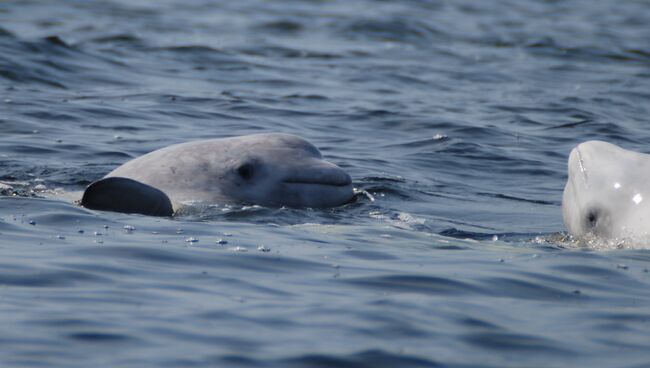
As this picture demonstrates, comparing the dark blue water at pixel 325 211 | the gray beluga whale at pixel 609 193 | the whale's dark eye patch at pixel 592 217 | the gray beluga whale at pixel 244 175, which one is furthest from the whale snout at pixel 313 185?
the whale's dark eye patch at pixel 592 217

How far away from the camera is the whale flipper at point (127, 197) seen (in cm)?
966

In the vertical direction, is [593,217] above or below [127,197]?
above

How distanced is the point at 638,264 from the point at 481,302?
1681 mm

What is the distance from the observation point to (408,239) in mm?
9492

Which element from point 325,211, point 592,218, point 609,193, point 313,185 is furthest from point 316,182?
point 609,193

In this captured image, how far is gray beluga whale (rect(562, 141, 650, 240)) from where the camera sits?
878 cm

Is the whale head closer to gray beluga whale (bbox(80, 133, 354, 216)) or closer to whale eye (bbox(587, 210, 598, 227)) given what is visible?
gray beluga whale (bbox(80, 133, 354, 216))

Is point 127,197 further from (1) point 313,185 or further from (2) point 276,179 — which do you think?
(1) point 313,185

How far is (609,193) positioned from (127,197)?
380 cm

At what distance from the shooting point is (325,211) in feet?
34.5

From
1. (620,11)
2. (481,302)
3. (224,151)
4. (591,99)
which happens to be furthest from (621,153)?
(620,11)

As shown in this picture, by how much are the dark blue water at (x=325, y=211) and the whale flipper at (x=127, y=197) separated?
17 centimetres

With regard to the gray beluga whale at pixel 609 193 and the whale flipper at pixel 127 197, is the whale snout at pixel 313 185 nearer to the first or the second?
the whale flipper at pixel 127 197

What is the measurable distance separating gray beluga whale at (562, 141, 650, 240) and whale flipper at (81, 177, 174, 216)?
129 inches
